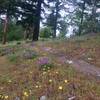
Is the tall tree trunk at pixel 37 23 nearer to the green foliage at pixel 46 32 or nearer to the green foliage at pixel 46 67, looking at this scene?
the green foliage at pixel 46 67

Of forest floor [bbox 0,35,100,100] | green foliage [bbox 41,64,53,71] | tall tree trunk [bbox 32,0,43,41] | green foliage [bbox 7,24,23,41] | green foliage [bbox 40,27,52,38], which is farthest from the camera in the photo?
green foliage [bbox 40,27,52,38]

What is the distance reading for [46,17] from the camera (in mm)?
33219

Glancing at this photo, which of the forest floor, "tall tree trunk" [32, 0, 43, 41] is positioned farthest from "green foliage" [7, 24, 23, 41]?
the forest floor

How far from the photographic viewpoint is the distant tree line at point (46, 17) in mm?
26681

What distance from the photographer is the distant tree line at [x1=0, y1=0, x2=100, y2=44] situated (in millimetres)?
26681

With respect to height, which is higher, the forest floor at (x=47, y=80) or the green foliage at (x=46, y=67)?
the green foliage at (x=46, y=67)

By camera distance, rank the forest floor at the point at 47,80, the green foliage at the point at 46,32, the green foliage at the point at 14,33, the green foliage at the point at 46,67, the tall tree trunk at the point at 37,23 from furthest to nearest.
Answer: the green foliage at the point at 46,32, the green foliage at the point at 14,33, the tall tree trunk at the point at 37,23, the green foliage at the point at 46,67, the forest floor at the point at 47,80

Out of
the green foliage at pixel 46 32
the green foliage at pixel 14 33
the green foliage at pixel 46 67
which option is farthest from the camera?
the green foliage at pixel 46 32

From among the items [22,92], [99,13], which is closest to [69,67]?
[22,92]

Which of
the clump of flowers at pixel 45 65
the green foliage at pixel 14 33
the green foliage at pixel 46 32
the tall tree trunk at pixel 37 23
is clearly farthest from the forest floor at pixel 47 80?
the green foliage at pixel 46 32

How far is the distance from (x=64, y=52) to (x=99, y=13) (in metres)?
24.4

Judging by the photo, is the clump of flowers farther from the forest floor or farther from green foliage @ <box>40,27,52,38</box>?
green foliage @ <box>40,27,52,38</box>

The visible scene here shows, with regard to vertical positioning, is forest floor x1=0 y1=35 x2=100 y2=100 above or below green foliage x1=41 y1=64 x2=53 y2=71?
below

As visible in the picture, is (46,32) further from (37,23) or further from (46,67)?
(46,67)
